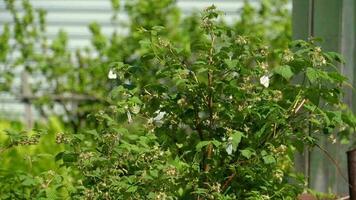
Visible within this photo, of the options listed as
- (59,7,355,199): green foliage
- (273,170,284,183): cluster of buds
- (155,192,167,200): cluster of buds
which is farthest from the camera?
(273,170,284,183): cluster of buds

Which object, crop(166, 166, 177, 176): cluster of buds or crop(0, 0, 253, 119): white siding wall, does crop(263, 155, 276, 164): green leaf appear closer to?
crop(166, 166, 177, 176): cluster of buds

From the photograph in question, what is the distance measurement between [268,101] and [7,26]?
7446mm

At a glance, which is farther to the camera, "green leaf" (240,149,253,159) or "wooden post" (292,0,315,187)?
"wooden post" (292,0,315,187)

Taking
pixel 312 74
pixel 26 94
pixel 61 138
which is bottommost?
pixel 26 94

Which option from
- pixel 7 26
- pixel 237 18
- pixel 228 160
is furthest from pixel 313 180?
pixel 7 26

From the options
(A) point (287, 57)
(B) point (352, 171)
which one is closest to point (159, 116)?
(A) point (287, 57)

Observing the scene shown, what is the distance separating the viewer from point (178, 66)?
4074 mm

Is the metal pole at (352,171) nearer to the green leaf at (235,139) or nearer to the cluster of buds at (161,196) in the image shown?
the green leaf at (235,139)

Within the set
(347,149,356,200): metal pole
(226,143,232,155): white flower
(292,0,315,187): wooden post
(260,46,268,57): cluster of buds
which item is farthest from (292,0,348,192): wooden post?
(226,143,232,155): white flower

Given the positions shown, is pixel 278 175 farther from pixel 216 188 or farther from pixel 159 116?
pixel 159 116

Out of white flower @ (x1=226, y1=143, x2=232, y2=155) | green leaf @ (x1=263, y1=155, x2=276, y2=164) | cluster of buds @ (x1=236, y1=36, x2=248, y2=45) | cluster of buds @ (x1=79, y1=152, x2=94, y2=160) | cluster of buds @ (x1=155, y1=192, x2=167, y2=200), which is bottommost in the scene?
cluster of buds @ (x1=155, y1=192, x2=167, y2=200)

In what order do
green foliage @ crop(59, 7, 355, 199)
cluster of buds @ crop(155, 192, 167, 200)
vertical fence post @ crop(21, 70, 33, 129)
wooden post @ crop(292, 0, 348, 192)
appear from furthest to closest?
vertical fence post @ crop(21, 70, 33, 129), wooden post @ crop(292, 0, 348, 192), green foliage @ crop(59, 7, 355, 199), cluster of buds @ crop(155, 192, 167, 200)

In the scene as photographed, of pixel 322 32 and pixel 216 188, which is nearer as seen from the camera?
pixel 216 188

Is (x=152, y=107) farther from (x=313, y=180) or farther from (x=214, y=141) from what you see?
(x=313, y=180)
